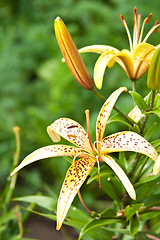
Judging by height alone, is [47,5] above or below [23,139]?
above

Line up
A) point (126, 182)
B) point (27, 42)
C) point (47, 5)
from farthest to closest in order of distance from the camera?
1. point (47, 5)
2. point (27, 42)
3. point (126, 182)

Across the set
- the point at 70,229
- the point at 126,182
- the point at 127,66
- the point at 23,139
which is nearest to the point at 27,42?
the point at 23,139

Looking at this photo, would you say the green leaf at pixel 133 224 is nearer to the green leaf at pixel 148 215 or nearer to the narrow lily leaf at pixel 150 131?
the green leaf at pixel 148 215

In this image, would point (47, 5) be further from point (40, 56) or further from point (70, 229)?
point (70, 229)

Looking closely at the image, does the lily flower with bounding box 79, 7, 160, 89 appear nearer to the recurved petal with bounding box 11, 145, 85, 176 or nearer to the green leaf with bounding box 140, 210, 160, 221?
the recurved petal with bounding box 11, 145, 85, 176

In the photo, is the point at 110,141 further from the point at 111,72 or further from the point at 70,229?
the point at 111,72

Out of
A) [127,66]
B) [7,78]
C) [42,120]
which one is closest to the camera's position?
[127,66]

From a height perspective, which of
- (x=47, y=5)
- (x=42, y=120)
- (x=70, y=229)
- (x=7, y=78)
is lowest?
(x=70, y=229)

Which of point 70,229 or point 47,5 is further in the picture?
point 47,5
